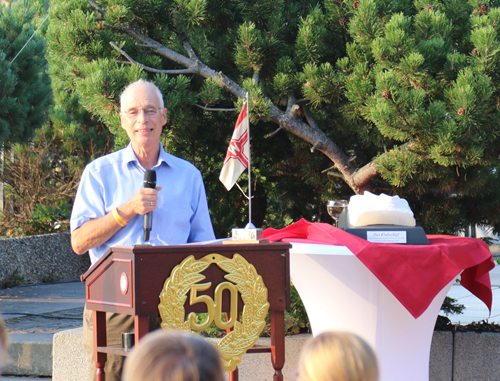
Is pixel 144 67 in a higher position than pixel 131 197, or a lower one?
higher

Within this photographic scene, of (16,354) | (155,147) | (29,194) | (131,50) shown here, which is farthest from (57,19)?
(29,194)

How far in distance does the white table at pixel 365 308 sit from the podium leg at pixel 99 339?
3.48 feet

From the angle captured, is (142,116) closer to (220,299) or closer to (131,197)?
(131,197)

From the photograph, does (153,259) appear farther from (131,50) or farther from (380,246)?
(131,50)

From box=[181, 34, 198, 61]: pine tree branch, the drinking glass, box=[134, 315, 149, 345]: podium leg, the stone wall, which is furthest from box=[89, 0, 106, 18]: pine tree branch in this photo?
the stone wall

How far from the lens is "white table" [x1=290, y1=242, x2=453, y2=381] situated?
3.29 meters

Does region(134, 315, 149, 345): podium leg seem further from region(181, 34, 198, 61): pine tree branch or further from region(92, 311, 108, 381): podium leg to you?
region(181, 34, 198, 61): pine tree branch

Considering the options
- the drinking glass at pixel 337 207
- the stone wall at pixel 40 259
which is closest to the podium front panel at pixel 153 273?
the drinking glass at pixel 337 207

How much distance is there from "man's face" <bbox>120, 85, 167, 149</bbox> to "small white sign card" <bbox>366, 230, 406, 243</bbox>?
1228 mm

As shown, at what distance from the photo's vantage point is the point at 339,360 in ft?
4.66

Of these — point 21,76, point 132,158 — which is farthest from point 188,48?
point 21,76

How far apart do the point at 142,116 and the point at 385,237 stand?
1413 mm

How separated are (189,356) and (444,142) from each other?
328 cm

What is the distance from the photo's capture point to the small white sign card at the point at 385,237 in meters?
3.30
